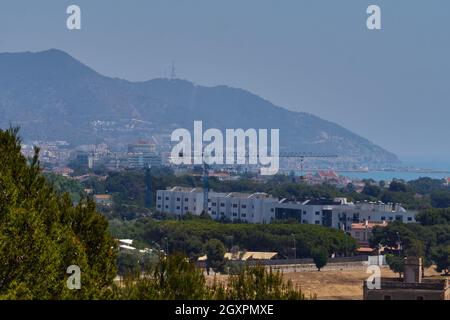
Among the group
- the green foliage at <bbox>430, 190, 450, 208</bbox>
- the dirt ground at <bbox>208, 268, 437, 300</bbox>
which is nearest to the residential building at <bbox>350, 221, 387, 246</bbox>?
the dirt ground at <bbox>208, 268, 437, 300</bbox>

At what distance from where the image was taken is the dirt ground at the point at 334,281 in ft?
149

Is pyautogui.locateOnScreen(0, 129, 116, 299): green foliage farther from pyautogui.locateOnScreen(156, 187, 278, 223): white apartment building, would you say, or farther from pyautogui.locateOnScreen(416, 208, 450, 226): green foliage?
pyautogui.locateOnScreen(156, 187, 278, 223): white apartment building

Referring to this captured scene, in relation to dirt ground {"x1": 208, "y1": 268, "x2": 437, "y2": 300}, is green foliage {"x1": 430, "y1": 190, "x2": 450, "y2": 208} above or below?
above

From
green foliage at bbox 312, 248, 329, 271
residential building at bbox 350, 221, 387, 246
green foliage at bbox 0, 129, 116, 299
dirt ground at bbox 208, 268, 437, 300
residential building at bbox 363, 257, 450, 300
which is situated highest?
green foliage at bbox 0, 129, 116, 299

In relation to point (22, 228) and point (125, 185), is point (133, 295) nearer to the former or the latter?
point (22, 228)

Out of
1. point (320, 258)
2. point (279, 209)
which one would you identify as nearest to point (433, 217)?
point (320, 258)

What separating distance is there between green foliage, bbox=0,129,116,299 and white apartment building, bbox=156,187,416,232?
173 ft

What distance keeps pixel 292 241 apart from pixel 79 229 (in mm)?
39855

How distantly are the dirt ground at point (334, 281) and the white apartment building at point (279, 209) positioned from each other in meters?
19.0

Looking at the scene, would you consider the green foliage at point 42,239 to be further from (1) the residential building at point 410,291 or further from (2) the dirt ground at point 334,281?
(2) the dirt ground at point 334,281

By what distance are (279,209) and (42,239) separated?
6369cm

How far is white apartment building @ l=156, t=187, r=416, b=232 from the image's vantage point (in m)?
73.4
